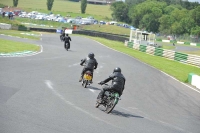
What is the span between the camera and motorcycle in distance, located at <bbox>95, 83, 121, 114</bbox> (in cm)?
1421

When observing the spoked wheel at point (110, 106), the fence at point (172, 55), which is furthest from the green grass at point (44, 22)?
the spoked wheel at point (110, 106)

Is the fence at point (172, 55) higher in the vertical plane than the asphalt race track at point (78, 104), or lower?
lower

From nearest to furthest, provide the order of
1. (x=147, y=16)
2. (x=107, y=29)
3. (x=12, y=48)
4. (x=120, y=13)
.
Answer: (x=12, y=48)
(x=107, y=29)
(x=147, y=16)
(x=120, y=13)

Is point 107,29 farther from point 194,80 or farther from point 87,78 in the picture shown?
point 87,78

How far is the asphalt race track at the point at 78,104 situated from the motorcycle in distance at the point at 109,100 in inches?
9.1

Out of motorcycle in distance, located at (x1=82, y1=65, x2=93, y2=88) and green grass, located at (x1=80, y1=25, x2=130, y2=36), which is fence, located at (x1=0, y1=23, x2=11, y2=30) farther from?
motorcycle in distance, located at (x1=82, y1=65, x2=93, y2=88)

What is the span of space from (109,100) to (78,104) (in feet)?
3.55

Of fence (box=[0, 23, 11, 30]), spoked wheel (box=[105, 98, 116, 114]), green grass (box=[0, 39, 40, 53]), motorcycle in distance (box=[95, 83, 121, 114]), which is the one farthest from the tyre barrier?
fence (box=[0, 23, 11, 30])

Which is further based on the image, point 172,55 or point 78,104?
point 172,55

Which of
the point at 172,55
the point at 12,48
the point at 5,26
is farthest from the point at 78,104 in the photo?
the point at 5,26

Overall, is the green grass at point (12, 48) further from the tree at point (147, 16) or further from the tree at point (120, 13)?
the tree at point (120, 13)

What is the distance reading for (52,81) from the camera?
1994 cm

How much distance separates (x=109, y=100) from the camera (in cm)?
1462

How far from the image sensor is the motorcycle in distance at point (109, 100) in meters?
14.2
